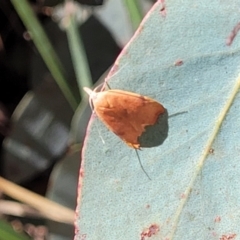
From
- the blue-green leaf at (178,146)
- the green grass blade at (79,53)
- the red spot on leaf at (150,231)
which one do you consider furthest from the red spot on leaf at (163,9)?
the green grass blade at (79,53)

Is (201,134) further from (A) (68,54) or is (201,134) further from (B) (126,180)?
(A) (68,54)

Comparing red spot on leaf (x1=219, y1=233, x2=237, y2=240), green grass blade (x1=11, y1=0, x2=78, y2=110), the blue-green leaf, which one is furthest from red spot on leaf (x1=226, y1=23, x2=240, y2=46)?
green grass blade (x1=11, y1=0, x2=78, y2=110)

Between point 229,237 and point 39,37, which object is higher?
point 39,37

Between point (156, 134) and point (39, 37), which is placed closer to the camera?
point (156, 134)

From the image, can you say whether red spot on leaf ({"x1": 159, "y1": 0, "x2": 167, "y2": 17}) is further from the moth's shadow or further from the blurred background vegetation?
the blurred background vegetation

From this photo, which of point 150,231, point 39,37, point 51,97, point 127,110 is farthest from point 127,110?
point 51,97

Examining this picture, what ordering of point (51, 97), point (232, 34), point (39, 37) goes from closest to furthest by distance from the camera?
point (232, 34), point (39, 37), point (51, 97)

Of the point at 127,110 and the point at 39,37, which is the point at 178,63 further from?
the point at 39,37
